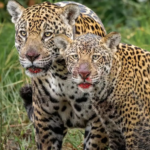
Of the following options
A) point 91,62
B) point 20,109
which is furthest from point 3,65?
point 91,62

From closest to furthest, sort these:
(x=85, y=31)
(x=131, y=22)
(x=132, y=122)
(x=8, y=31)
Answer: (x=132, y=122) → (x=85, y=31) → (x=8, y=31) → (x=131, y=22)

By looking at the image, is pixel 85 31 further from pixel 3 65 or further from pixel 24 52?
pixel 3 65

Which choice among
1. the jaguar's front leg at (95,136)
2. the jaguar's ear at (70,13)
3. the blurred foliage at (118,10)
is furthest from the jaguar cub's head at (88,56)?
the blurred foliage at (118,10)

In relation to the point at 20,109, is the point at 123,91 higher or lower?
higher

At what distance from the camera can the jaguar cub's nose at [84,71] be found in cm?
646

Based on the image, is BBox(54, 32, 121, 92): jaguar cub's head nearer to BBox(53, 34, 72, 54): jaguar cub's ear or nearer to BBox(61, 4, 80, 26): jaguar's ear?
BBox(53, 34, 72, 54): jaguar cub's ear

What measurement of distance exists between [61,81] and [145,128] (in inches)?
42.3

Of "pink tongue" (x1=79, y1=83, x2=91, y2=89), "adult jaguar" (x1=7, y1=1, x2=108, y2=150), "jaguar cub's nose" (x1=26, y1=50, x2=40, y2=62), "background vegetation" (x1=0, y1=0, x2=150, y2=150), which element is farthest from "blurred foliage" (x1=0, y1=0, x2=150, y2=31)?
"pink tongue" (x1=79, y1=83, x2=91, y2=89)

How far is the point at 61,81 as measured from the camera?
293 inches

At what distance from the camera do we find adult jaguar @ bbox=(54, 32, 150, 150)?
22.0ft

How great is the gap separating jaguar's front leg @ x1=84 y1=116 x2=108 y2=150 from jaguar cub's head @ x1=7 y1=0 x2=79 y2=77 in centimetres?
99

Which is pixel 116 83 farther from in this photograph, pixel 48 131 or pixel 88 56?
pixel 48 131

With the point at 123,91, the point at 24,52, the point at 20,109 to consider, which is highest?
the point at 24,52

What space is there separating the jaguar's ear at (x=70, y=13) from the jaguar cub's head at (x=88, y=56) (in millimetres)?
423
